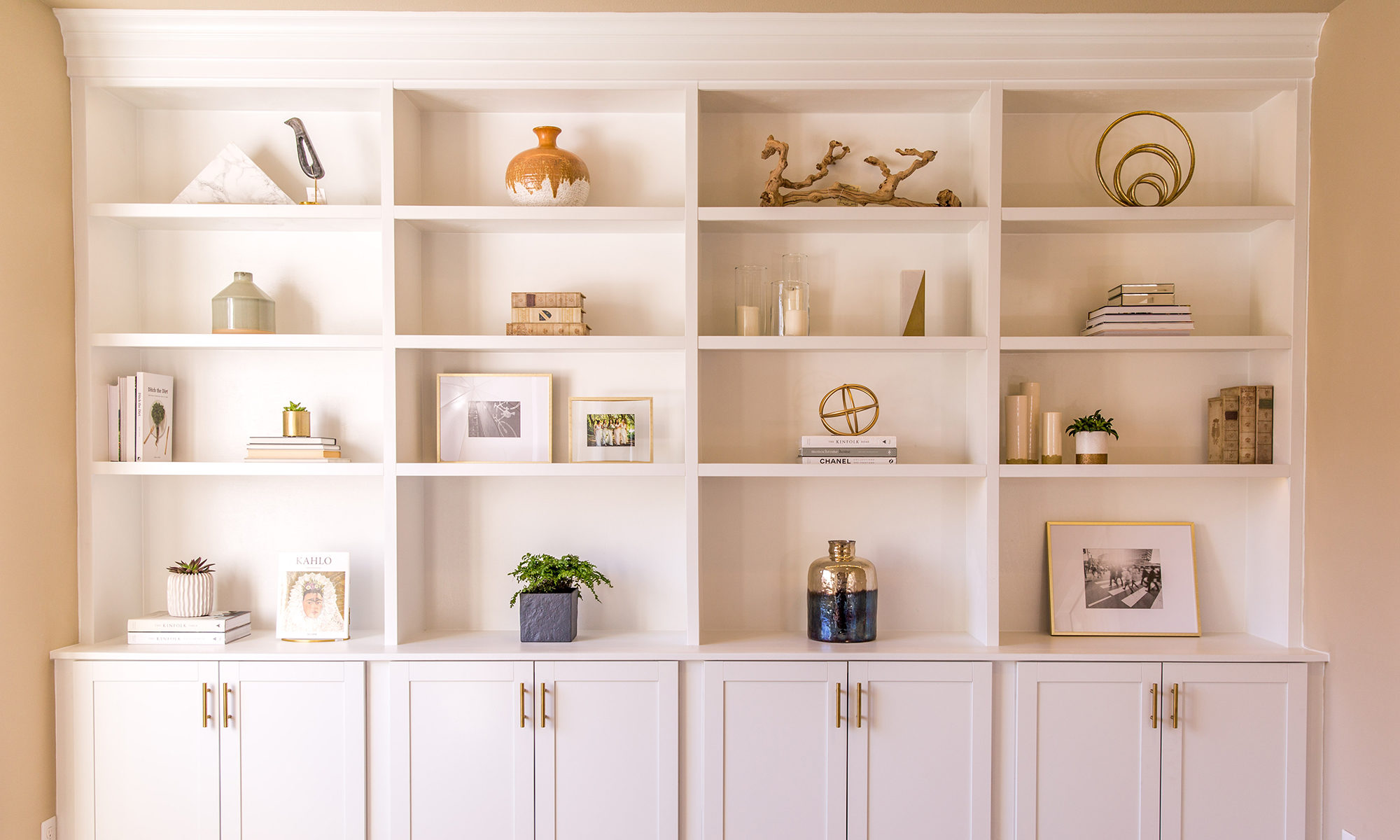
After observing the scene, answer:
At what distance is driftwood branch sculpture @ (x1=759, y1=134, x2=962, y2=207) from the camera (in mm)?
2570

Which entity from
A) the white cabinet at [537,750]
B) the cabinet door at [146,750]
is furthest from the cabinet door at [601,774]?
the cabinet door at [146,750]

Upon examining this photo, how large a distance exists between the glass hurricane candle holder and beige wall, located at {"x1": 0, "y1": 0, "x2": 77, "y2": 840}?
6.83ft

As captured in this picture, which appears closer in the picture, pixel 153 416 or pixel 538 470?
pixel 538 470

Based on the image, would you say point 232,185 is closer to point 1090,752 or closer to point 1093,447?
point 1093,447

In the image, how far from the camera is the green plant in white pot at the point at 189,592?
8.36 ft

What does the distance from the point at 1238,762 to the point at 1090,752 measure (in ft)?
1.43

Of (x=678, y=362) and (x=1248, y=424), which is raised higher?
(x=678, y=362)

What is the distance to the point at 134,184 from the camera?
2.75 m

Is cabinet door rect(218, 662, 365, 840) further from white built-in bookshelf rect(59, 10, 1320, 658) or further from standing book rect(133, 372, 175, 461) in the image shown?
standing book rect(133, 372, 175, 461)

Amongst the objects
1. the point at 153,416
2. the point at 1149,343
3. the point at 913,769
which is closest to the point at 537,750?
the point at 913,769

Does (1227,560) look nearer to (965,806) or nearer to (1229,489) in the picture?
A: (1229,489)

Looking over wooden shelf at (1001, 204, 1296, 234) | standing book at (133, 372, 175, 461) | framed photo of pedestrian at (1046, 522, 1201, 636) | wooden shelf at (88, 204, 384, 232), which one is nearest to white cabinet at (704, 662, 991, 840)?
framed photo of pedestrian at (1046, 522, 1201, 636)

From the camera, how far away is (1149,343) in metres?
2.51

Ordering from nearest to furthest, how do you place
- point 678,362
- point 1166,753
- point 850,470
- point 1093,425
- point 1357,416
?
1. point 1357,416
2. point 1166,753
3. point 850,470
4. point 1093,425
5. point 678,362
